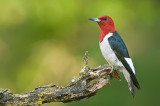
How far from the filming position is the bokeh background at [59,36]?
25.5ft

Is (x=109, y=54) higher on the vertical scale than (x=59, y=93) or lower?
higher

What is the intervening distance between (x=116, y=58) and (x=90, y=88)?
4.34 feet

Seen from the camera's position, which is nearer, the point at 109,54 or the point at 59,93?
the point at 59,93

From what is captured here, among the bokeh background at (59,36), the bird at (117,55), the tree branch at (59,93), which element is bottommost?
the tree branch at (59,93)

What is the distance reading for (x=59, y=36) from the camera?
8.39 m

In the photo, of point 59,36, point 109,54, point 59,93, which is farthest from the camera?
point 59,36

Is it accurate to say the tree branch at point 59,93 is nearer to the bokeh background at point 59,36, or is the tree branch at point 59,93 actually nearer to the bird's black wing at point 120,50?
the bird's black wing at point 120,50

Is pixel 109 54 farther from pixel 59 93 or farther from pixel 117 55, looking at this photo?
pixel 59 93

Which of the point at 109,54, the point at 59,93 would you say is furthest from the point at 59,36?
the point at 59,93

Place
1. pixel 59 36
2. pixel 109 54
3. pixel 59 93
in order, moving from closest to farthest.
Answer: pixel 59 93 < pixel 109 54 < pixel 59 36

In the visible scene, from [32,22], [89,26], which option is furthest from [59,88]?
[89,26]

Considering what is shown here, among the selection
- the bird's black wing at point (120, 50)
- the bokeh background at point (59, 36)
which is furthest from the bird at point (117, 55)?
the bokeh background at point (59, 36)

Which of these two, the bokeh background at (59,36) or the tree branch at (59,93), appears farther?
the bokeh background at (59,36)

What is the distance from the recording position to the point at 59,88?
4609 mm
